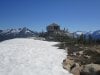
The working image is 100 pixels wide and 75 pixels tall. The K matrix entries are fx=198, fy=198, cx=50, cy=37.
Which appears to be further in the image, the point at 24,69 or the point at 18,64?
the point at 18,64

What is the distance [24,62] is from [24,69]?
2.01 metres

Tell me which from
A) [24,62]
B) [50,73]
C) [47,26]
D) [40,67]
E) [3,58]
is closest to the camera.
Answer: [50,73]

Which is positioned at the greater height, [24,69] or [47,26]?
[47,26]

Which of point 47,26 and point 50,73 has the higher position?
point 47,26

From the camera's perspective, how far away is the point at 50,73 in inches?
584

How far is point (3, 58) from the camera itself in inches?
731

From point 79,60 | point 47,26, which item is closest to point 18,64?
point 79,60

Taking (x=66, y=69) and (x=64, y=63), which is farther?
(x=64, y=63)

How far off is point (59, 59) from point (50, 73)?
4.51 meters

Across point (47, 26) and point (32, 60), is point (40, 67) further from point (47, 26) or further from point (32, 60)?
point (47, 26)

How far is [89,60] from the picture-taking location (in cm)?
1916

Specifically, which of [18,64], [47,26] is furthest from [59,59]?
[47,26]

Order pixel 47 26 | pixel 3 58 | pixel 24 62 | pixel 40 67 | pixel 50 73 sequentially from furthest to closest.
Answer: pixel 47 26
pixel 3 58
pixel 24 62
pixel 40 67
pixel 50 73

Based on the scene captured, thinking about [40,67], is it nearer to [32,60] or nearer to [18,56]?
[32,60]
